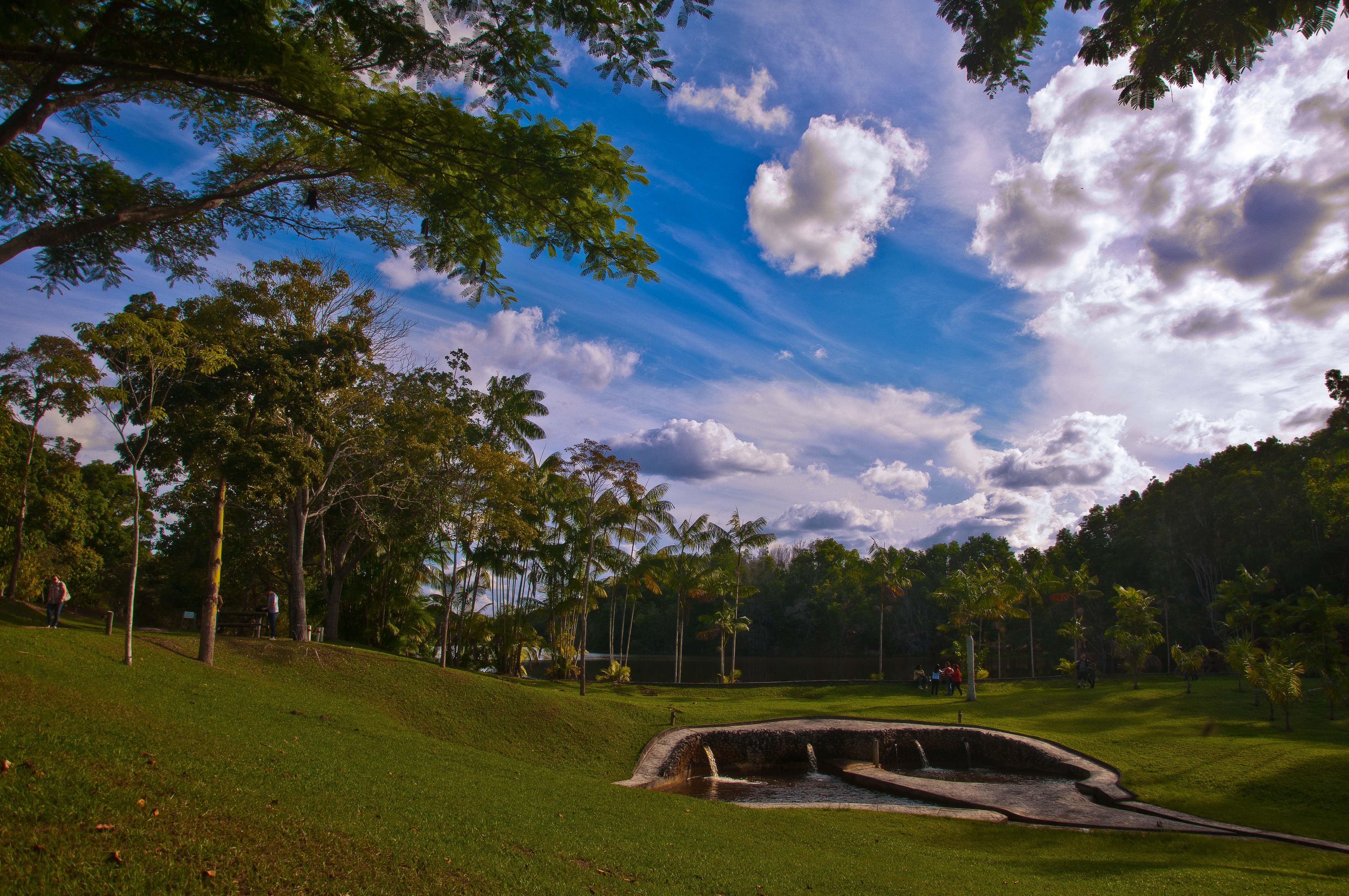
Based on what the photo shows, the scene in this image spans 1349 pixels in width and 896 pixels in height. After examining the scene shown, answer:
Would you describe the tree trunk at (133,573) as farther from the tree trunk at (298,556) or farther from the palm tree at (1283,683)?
the palm tree at (1283,683)

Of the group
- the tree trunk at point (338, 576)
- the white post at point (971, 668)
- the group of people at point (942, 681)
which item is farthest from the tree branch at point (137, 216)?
the group of people at point (942, 681)

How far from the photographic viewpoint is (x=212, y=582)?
51.3 ft

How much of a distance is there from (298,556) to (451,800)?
15.4 m

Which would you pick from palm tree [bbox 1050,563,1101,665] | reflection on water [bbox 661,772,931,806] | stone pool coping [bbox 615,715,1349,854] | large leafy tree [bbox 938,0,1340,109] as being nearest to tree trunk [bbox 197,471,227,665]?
stone pool coping [bbox 615,715,1349,854]

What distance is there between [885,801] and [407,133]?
1549cm

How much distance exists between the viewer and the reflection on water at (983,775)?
1691 centimetres

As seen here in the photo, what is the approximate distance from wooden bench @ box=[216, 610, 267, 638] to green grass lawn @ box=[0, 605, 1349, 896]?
4.18 metres

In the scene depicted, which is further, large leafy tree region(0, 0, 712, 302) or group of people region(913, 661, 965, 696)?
group of people region(913, 661, 965, 696)

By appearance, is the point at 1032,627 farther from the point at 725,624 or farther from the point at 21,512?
the point at 21,512

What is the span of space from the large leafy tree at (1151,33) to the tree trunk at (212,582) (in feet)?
54.3

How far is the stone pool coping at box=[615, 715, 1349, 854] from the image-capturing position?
12477 millimetres

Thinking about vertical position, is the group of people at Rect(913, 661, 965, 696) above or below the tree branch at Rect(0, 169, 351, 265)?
below

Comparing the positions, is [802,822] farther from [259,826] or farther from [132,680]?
[132,680]

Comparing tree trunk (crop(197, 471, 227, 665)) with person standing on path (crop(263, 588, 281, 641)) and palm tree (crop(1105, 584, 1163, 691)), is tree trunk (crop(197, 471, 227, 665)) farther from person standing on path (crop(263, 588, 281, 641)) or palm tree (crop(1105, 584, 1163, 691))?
palm tree (crop(1105, 584, 1163, 691))
